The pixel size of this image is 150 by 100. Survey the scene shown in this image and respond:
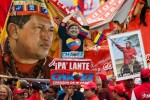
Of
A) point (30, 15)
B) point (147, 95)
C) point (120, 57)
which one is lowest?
point (147, 95)

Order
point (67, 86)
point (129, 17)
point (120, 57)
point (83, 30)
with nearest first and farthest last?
point (67, 86) → point (120, 57) → point (83, 30) → point (129, 17)

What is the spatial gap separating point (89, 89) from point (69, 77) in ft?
1.33

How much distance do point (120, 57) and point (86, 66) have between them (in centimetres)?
406

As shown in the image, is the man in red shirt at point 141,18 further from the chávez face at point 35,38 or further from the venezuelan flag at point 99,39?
the chávez face at point 35,38

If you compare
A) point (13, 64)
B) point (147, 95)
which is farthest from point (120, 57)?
point (147, 95)

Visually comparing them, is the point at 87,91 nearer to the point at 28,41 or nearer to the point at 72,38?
the point at 72,38

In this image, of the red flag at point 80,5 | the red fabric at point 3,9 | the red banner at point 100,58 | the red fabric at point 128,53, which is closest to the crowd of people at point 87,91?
the red fabric at point 128,53

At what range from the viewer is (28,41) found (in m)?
20.6

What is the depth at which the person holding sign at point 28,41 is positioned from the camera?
2008cm

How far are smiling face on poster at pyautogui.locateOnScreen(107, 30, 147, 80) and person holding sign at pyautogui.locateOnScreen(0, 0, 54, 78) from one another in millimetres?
3527

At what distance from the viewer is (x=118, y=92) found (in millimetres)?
12016

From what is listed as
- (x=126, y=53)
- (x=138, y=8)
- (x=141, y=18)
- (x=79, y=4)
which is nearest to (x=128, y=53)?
(x=126, y=53)

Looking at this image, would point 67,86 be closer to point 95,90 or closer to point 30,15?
point 95,90

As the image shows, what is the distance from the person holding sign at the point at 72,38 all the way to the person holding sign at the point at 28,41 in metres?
0.69
